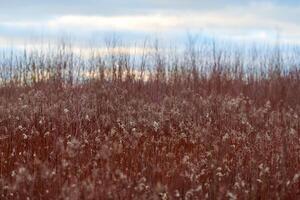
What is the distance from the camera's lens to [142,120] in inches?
423

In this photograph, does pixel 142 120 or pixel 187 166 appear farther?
pixel 142 120

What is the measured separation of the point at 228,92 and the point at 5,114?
25.9 ft

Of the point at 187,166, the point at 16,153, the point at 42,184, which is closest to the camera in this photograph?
the point at 42,184

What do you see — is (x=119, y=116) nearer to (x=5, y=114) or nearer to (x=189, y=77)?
(x=5, y=114)

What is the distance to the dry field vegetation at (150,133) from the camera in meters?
5.45

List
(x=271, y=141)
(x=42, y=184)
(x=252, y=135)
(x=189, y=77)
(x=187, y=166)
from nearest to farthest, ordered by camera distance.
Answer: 1. (x=42, y=184)
2. (x=187, y=166)
3. (x=271, y=141)
4. (x=252, y=135)
5. (x=189, y=77)

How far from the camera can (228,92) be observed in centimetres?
1705

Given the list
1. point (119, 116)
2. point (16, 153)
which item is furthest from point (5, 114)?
point (16, 153)

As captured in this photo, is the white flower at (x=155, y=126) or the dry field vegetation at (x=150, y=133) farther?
the white flower at (x=155, y=126)

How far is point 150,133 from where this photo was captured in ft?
31.9

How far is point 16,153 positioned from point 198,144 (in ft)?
8.84

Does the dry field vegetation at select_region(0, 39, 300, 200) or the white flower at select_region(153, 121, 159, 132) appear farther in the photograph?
the white flower at select_region(153, 121, 159, 132)

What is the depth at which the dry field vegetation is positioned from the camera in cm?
545

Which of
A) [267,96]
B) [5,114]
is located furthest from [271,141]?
[267,96]
